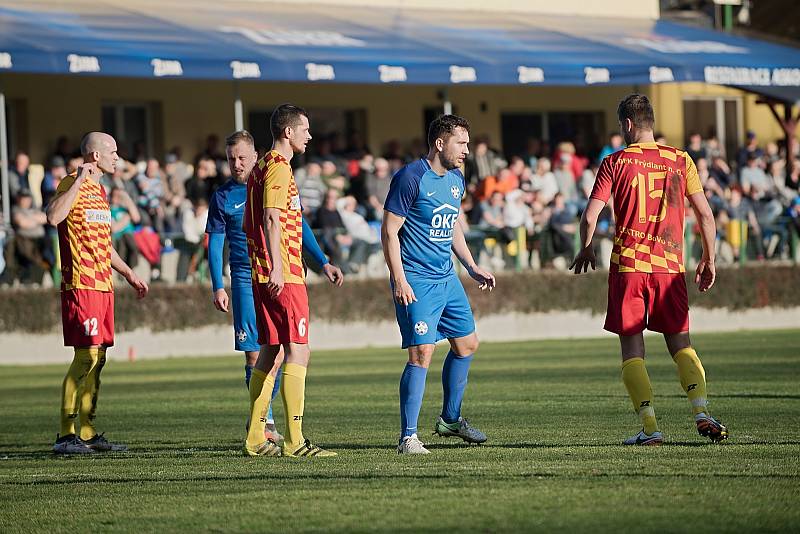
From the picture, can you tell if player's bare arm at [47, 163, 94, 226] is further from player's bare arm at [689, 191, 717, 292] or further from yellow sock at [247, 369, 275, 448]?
player's bare arm at [689, 191, 717, 292]

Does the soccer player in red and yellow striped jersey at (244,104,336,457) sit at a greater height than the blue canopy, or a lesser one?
lesser

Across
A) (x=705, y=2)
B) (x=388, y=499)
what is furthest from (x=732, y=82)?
(x=388, y=499)

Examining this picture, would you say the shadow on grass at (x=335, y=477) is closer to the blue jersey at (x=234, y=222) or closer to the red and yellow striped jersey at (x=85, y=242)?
the red and yellow striped jersey at (x=85, y=242)

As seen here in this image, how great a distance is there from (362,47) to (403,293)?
16.3m

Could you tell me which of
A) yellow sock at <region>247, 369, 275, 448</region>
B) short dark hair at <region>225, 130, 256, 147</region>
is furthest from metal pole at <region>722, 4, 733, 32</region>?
yellow sock at <region>247, 369, 275, 448</region>

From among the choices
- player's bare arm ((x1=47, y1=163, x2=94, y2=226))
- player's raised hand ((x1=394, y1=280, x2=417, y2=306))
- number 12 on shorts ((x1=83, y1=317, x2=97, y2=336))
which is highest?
player's bare arm ((x1=47, y1=163, x2=94, y2=226))

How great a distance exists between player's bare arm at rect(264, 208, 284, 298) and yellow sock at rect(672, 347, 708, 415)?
2.42 meters

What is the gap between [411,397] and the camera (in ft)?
30.1

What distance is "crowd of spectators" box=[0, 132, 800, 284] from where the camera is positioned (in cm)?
2058

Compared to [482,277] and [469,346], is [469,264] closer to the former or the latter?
[482,277]

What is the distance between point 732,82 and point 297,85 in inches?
314

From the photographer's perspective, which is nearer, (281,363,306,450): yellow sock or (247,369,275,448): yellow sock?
(281,363,306,450): yellow sock

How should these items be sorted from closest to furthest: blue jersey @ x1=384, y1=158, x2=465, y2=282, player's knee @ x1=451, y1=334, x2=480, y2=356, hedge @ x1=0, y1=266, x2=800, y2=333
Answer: blue jersey @ x1=384, y1=158, x2=465, y2=282 < player's knee @ x1=451, y1=334, x2=480, y2=356 < hedge @ x1=0, y1=266, x2=800, y2=333

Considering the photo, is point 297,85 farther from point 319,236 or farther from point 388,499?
point 388,499
